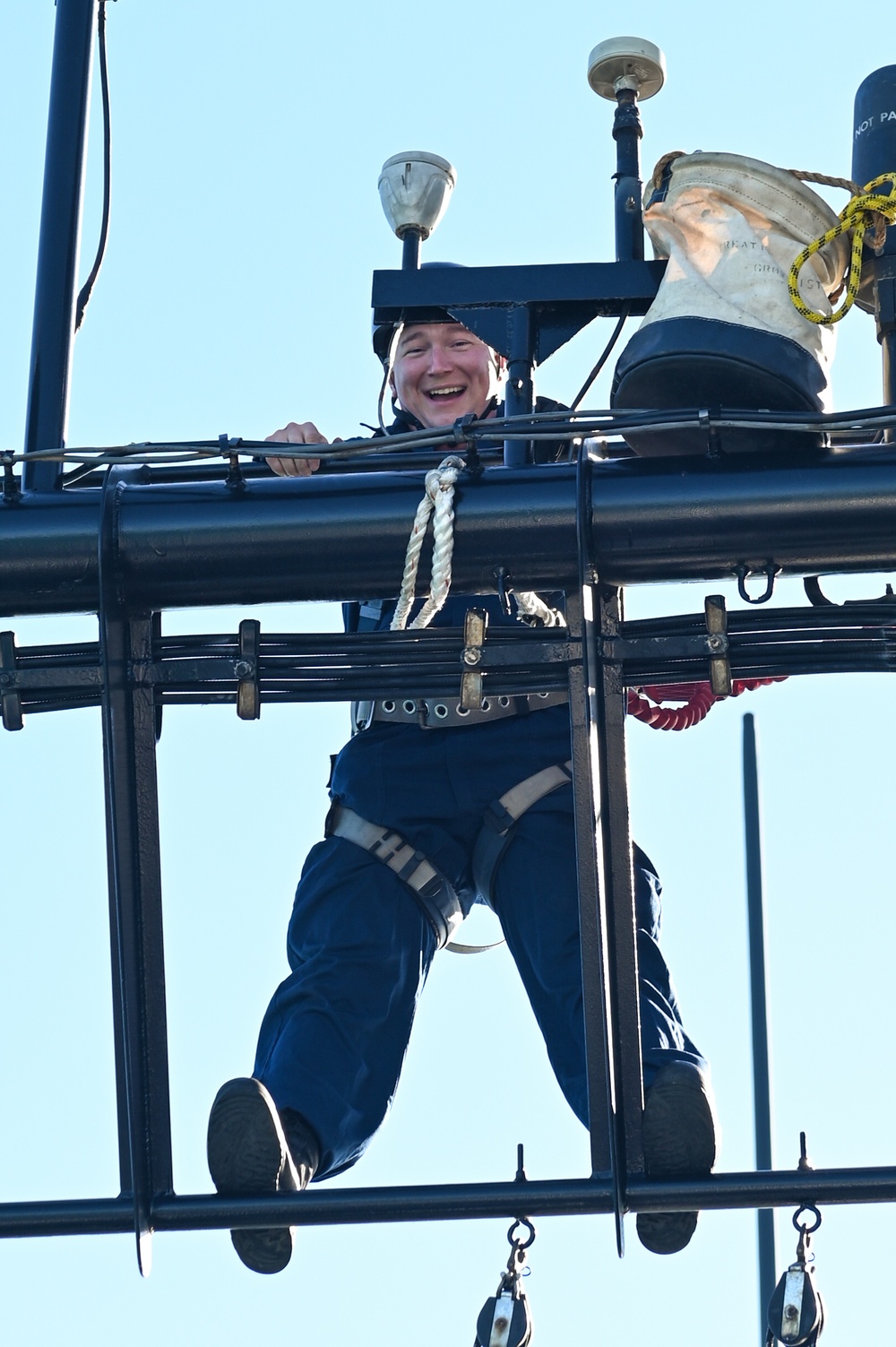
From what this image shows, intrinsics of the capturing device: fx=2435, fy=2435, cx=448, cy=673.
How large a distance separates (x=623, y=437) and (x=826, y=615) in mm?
498

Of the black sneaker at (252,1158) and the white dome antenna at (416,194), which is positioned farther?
the white dome antenna at (416,194)

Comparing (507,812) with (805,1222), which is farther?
(507,812)

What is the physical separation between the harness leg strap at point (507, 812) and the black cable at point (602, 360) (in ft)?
2.72

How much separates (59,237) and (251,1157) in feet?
6.18

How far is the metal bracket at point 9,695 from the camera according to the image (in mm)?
4578

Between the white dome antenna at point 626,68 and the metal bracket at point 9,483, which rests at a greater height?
the white dome antenna at point 626,68

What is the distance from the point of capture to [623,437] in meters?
4.52

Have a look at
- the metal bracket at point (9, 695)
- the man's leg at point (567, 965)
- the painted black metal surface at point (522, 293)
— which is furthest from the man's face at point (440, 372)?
the metal bracket at point (9, 695)

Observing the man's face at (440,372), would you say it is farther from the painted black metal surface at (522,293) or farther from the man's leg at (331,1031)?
the painted black metal surface at (522,293)

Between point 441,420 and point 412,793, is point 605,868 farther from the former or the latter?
point 441,420

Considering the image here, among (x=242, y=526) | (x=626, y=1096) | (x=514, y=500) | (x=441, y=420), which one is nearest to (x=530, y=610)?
(x=514, y=500)

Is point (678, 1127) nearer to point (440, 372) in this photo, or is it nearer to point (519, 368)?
point (519, 368)

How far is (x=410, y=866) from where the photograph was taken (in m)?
5.41

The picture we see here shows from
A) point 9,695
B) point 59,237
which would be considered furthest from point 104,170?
point 9,695
